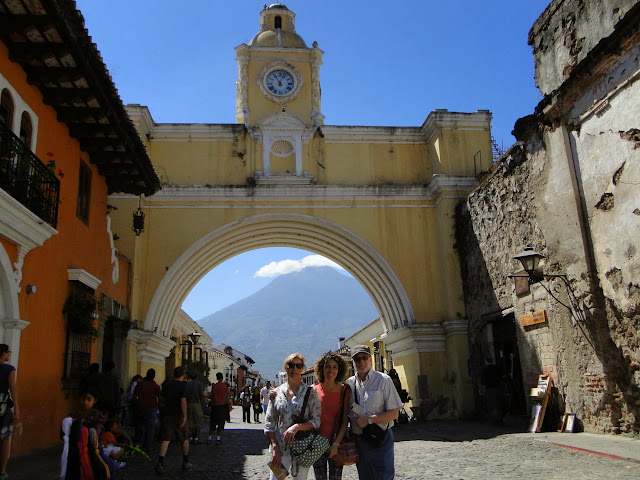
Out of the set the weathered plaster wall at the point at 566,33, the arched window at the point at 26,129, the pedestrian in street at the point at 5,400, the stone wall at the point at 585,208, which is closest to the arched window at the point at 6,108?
the arched window at the point at 26,129

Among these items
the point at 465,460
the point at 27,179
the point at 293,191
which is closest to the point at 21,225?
the point at 27,179

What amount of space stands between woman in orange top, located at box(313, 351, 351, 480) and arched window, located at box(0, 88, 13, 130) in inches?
209

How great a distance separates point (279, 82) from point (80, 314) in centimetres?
951

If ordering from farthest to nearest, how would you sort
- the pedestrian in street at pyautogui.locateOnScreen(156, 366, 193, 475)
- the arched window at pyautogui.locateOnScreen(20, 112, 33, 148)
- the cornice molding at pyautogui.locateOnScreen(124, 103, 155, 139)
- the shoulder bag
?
the cornice molding at pyautogui.locateOnScreen(124, 103, 155, 139) → the arched window at pyautogui.locateOnScreen(20, 112, 33, 148) → the pedestrian in street at pyautogui.locateOnScreen(156, 366, 193, 475) → the shoulder bag

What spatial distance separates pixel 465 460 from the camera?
7.48 meters

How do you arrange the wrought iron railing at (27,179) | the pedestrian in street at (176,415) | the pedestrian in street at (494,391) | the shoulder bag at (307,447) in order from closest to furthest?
the shoulder bag at (307,447) < the wrought iron railing at (27,179) < the pedestrian in street at (176,415) < the pedestrian in street at (494,391)

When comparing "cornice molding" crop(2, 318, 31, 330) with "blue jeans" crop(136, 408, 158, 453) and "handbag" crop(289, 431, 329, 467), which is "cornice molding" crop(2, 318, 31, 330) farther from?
"handbag" crop(289, 431, 329, 467)

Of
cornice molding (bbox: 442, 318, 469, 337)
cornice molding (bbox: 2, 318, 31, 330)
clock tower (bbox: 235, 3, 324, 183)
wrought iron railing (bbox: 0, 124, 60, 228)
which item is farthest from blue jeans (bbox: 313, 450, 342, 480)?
clock tower (bbox: 235, 3, 324, 183)

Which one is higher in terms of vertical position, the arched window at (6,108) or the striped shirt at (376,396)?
the arched window at (6,108)

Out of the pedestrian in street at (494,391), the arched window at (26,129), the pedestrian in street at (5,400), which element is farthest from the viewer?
the pedestrian in street at (494,391)

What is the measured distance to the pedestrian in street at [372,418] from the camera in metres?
4.29

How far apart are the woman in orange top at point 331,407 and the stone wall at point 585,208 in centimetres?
517

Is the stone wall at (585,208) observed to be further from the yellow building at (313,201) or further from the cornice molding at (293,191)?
the yellow building at (313,201)

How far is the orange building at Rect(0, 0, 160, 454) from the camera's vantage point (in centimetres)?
707
